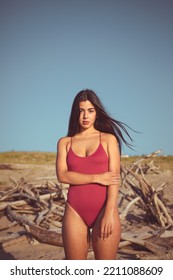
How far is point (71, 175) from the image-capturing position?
213cm

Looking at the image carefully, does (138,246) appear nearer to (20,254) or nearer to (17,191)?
(20,254)

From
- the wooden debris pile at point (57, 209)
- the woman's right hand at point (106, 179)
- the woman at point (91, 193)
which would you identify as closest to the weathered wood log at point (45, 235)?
the wooden debris pile at point (57, 209)

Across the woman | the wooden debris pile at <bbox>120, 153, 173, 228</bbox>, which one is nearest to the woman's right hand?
the woman

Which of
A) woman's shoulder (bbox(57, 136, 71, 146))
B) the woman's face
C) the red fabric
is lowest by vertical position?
the red fabric

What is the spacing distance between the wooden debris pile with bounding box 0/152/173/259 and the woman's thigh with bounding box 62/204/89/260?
2058 millimetres

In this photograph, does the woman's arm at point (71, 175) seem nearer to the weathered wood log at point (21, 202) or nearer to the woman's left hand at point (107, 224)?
the woman's left hand at point (107, 224)

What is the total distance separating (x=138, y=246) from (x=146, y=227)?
1.24 m

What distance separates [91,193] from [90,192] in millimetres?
10

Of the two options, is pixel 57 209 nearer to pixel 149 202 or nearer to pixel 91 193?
pixel 149 202

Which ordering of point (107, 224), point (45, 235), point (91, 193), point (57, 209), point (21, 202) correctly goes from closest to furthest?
point (107, 224), point (91, 193), point (45, 235), point (57, 209), point (21, 202)

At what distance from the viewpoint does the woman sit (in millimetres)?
2047

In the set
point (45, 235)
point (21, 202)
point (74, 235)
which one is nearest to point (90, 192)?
point (74, 235)

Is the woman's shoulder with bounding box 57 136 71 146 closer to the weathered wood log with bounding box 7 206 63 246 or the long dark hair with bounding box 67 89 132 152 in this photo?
the long dark hair with bounding box 67 89 132 152

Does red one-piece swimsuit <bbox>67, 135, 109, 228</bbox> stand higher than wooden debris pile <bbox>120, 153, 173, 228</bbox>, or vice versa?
red one-piece swimsuit <bbox>67, 135, 109, 228</bbox>
